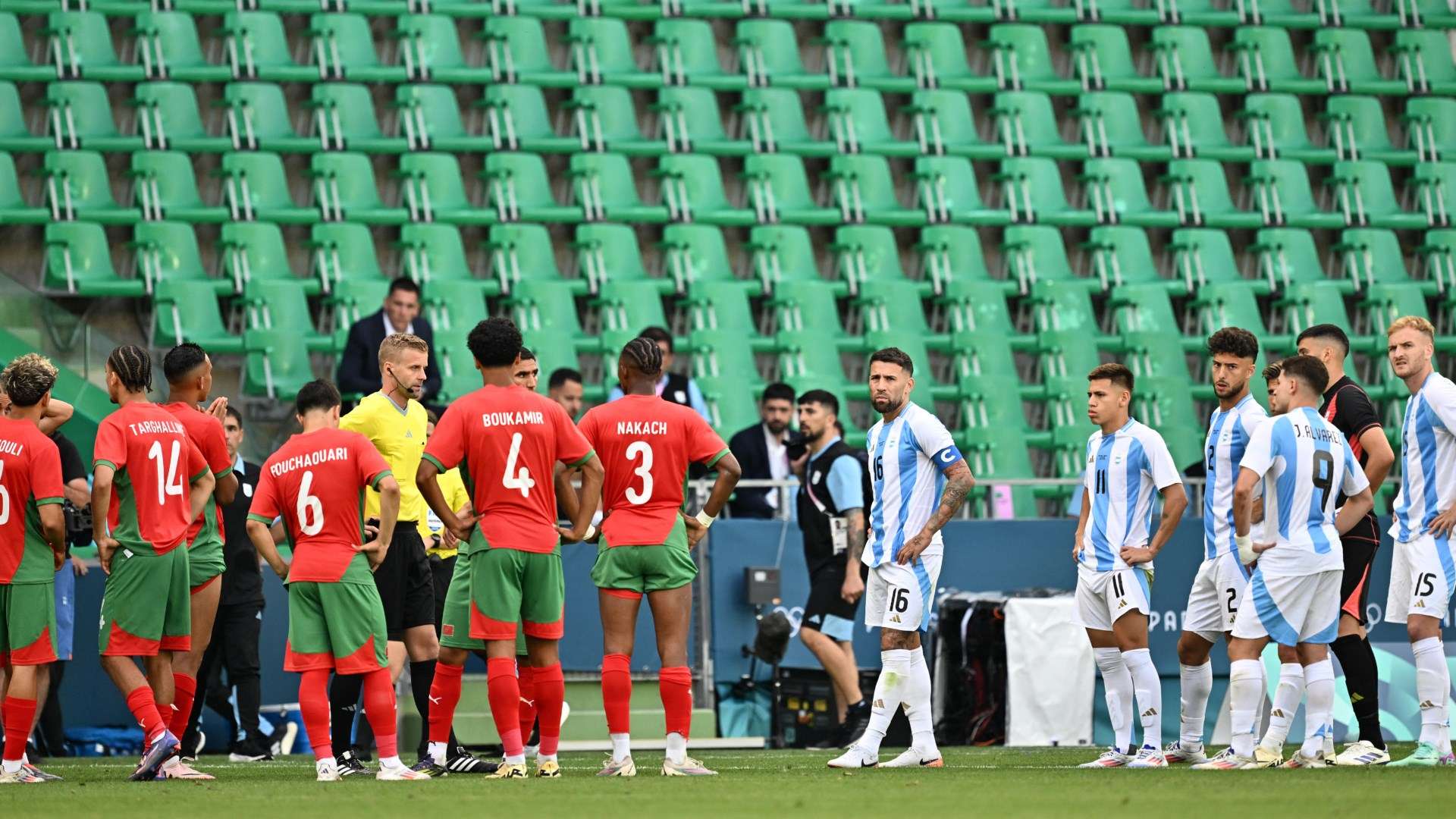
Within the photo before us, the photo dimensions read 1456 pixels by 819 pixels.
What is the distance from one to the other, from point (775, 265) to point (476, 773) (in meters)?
9.60

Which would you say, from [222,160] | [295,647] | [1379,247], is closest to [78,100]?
[222,160]

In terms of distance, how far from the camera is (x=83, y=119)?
16.6m

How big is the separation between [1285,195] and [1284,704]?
479 inches

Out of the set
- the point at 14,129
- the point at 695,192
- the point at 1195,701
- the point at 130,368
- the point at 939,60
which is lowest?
the point at 1195,701

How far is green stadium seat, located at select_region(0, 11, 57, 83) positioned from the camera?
54.3 ft

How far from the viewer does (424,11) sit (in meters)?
18.5

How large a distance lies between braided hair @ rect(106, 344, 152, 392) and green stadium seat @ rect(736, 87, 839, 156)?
10445mm

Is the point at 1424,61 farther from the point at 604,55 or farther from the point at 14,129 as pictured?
the point at 14,129

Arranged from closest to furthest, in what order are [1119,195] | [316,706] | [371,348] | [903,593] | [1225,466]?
[316,706] < [903,593] < [1225,466] < [371,348] < [1119,195]

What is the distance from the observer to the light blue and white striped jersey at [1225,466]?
9289 millimetres

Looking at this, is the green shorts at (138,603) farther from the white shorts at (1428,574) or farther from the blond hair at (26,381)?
the white shorts at (1428,574)

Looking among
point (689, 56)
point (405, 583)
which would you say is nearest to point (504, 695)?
point (405, 583)

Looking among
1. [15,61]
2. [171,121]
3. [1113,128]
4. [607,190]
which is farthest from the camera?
[1113,128]

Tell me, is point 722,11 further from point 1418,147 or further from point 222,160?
point 1418,147
